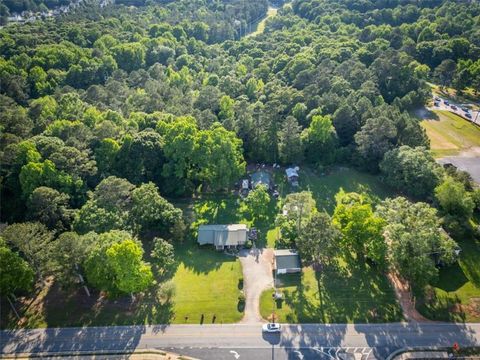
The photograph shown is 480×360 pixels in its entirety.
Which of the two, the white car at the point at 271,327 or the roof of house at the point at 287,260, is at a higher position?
the roof of house at the point at 287,260

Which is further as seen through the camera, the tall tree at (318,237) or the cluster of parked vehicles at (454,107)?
the cluster of parked vehicles at (454,107)

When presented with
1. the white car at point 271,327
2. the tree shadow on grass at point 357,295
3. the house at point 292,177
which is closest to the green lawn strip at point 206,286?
the white car at point 271,327

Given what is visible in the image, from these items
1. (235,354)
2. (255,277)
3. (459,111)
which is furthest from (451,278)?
(459,111)

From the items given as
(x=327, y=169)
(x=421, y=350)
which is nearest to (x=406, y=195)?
(x=327, y=169)

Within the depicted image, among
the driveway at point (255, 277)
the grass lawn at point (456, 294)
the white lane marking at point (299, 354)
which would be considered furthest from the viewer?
the driveway at point (255, 277)

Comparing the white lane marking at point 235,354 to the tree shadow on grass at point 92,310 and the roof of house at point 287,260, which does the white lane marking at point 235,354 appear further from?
the roof of house at point 287,260

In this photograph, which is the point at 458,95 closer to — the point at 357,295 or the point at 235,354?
the point at 357,295

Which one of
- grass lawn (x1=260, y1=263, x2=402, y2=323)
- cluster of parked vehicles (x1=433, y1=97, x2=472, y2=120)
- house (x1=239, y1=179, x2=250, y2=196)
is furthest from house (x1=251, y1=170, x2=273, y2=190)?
cluster of parked vehicles (x1=433, y1=97, x2=472, y2=120)
